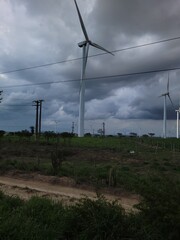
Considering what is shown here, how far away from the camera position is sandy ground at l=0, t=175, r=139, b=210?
630 inches

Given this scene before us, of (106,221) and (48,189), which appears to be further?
(48,189)

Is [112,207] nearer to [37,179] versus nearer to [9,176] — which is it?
[37,179]

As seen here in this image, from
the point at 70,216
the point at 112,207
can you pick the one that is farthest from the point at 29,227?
the point at 112,207

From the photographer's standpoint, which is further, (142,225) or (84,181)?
(84,181)

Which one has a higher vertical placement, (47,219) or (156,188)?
(156,188)

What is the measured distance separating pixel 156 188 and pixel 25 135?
55928mm

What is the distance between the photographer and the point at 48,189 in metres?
18.6

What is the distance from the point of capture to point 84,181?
19719 millimetres

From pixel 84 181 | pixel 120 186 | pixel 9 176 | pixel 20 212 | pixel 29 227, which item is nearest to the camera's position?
pixel 29 227

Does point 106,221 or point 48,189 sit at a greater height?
point 106,221

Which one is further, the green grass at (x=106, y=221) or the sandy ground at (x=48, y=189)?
the sandy ground at (x=48, y=189)

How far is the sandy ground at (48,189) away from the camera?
16.0 meters

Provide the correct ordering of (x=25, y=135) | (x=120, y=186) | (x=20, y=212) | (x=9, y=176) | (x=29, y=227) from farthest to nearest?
1. (x=25, y=135)
2. (x=9, y=176)
3. (x=120, y=186)
4. (x=20, y=212)
5. (x=29, y=227)

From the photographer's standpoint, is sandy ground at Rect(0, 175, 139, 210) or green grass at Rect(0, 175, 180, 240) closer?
green grass at Rect(0, 175, 180, 240)
